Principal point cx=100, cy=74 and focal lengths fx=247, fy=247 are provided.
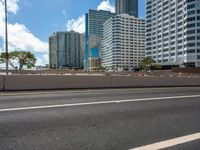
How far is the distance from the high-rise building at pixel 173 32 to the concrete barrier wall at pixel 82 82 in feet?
292

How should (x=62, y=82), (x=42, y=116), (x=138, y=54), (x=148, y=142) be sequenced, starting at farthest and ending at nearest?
(x=138, y=54) → (x=62, y=82) → (x=42, y=116) → (x=148, y=142)

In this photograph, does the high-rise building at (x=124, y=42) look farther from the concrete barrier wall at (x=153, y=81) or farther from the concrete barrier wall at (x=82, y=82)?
the concrete barrier wall at (x=82, y=82)

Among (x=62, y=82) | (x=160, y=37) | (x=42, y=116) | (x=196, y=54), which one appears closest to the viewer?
(x=42, y=116)

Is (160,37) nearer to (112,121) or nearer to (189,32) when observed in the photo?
(189,32)

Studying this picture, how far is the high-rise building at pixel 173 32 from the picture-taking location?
105812mm

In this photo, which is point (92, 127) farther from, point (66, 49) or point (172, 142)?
point (66, 49)

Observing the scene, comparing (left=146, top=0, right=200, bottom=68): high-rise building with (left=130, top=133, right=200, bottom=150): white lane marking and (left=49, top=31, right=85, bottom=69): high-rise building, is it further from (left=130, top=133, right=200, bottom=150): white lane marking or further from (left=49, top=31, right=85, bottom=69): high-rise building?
(left=130, top=133, right=200, bottom=150): white lane marking

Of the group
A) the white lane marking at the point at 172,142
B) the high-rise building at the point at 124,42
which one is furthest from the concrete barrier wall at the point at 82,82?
the high-rise building at the point at 124,42

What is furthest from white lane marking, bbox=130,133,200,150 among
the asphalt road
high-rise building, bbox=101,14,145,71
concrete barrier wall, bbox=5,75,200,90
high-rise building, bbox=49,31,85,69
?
high-rise building, bbox=49,31,85,69

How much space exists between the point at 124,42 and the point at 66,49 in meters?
43.2

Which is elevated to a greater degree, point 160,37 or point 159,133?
point 160,37

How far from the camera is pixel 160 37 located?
438 ft

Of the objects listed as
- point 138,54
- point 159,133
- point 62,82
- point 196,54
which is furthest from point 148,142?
point 138,54

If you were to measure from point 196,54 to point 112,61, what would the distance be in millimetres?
82175
